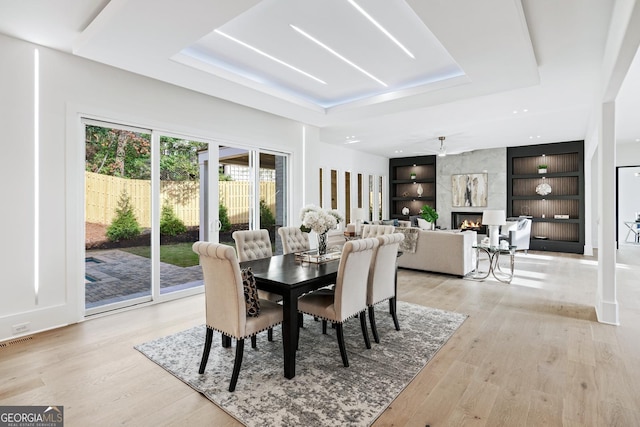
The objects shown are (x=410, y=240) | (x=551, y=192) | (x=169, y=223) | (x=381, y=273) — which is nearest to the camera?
(x=381, y=273)

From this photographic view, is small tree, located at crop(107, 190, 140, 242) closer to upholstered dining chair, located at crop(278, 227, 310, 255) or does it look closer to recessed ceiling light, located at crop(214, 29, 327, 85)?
upholstered dining chair, located at crop(278, 227, 310, 255)

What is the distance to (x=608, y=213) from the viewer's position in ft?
11.4

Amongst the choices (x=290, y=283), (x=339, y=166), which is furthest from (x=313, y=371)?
(x=339, y=166)

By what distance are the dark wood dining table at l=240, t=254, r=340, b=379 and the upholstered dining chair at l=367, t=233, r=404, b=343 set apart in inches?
14.9

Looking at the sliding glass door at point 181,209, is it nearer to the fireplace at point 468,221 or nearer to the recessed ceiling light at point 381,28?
the recessed ceiling light at point 381,28

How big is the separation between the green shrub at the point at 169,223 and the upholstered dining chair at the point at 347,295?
7.99ft

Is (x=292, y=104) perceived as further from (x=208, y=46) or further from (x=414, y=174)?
(x=414, y=174)

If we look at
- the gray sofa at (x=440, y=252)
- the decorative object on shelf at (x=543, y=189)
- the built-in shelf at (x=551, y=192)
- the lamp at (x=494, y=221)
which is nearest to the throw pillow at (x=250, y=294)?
the gray sofa at (x=440, y=252)

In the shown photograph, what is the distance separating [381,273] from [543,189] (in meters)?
8.48

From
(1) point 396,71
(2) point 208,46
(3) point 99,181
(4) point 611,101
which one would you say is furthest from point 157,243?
(4) point 611,101

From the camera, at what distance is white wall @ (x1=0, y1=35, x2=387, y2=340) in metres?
3.11

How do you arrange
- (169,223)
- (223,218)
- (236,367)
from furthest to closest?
(223,218) → (169,223) → (236,367)

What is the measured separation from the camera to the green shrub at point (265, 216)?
5611mm

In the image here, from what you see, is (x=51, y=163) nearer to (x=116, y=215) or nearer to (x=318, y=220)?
(x=116, y=215)
